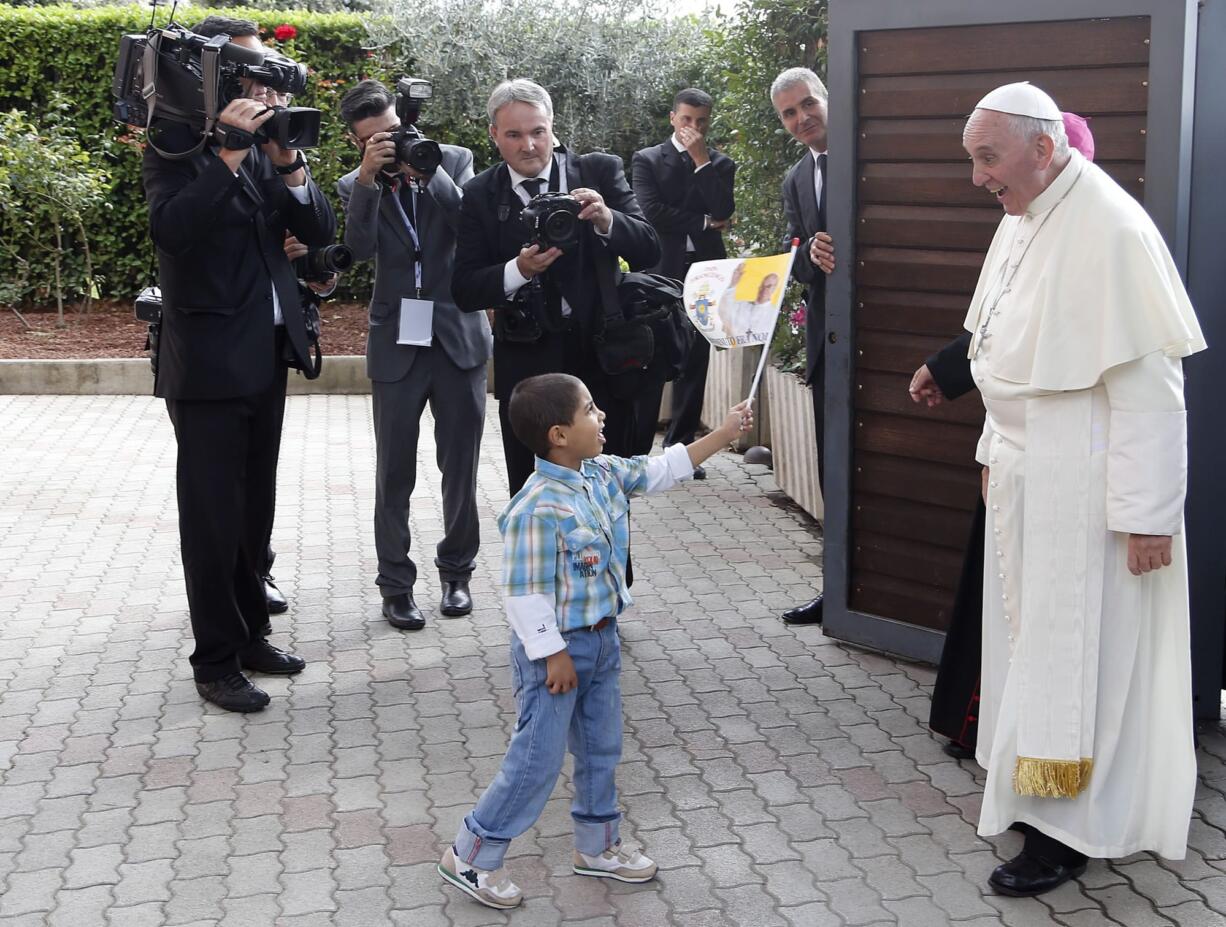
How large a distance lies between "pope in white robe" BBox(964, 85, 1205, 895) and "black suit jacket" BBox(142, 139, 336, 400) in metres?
2.40

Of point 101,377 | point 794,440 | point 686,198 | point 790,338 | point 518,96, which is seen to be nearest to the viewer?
point 518,96

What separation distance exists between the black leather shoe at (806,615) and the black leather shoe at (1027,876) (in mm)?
2185

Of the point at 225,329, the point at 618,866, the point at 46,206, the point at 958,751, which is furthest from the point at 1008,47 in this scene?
the point at 46,206

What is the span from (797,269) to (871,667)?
62.0 inches

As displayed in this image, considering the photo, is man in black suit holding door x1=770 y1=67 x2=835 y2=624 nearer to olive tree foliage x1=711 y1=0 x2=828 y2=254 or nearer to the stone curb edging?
olive tree foliage x1=711 y1=0 x2=828 y2=254

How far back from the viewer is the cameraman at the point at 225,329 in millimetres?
4754

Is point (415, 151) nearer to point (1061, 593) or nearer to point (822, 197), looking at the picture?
point (822, 197)

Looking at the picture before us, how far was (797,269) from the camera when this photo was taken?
588cm

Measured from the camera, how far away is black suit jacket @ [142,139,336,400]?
4691 mm

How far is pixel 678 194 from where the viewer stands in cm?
897

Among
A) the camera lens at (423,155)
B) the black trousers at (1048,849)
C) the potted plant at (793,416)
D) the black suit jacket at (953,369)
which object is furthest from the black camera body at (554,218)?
the potted plant at (793,416)

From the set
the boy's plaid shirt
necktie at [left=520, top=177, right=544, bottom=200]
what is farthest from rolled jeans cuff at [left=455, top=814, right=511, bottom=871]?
necktie at [left=520, top=177, right=544, bottom=200]

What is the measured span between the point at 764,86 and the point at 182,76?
14.4ft

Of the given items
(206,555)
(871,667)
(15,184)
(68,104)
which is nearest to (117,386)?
(15,184)
